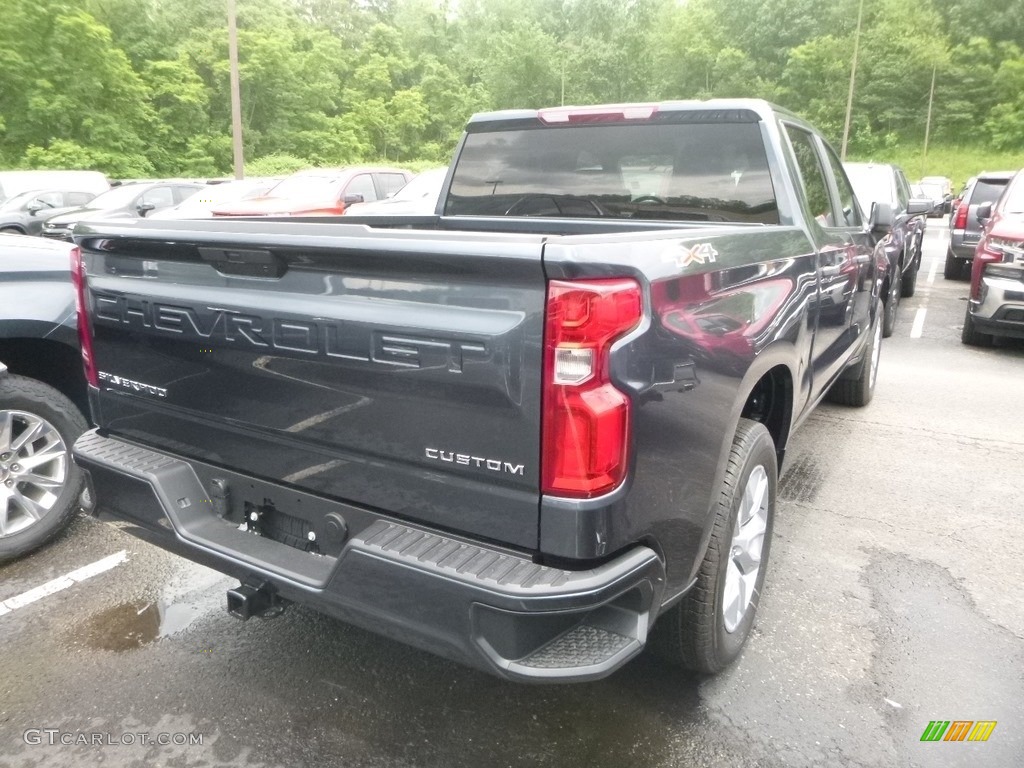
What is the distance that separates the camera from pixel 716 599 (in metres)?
2.44

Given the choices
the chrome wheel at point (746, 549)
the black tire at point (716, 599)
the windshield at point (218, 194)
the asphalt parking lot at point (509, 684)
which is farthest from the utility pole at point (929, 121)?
the black tire at point (716, 599)

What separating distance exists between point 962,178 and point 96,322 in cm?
5394

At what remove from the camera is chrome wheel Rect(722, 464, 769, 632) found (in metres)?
2.65

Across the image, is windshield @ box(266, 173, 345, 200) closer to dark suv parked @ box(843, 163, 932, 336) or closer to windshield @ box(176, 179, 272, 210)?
windshield @ box(176, 179, 272, 210)

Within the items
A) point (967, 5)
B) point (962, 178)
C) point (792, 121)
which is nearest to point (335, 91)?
point (962, 178)

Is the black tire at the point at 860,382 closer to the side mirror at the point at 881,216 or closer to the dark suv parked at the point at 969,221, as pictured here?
the side mirror at the point at 881,216

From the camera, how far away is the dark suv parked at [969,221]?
1223cm

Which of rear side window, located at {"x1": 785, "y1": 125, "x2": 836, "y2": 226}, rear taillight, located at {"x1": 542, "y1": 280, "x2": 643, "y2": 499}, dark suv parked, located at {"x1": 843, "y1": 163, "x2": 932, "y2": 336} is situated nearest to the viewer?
rear taillight, located at {"x1": 542, "y1": 280, "x2": 643, "y2": 499}

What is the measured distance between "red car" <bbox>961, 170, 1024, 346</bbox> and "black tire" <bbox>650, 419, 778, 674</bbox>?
6.20 meters

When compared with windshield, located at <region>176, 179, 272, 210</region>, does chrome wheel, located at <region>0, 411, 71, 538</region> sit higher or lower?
lower

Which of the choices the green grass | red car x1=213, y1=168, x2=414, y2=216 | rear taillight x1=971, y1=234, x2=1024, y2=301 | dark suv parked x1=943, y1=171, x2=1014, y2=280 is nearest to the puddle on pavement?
rear taillight x1=971, y1=234, x2=1024, y2=301

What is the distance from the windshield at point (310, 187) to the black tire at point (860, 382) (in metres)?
10.3

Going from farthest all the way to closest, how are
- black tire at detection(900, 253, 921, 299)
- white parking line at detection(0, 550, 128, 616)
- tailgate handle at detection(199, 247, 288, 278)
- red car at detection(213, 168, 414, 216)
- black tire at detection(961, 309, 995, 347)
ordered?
red car at detection(213, 168, 414, 216) < black tire at detection(900, 253, 921, 299) < black tire at detection(961, 309, 995, 347) < white parking line at detection(0, 550, 128, 616) < tailgate handle at detection(199, 247, 288, 278)

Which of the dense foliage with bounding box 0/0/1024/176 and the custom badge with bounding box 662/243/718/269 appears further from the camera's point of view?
the dense foliage with bounding box 0/0/1024/176
